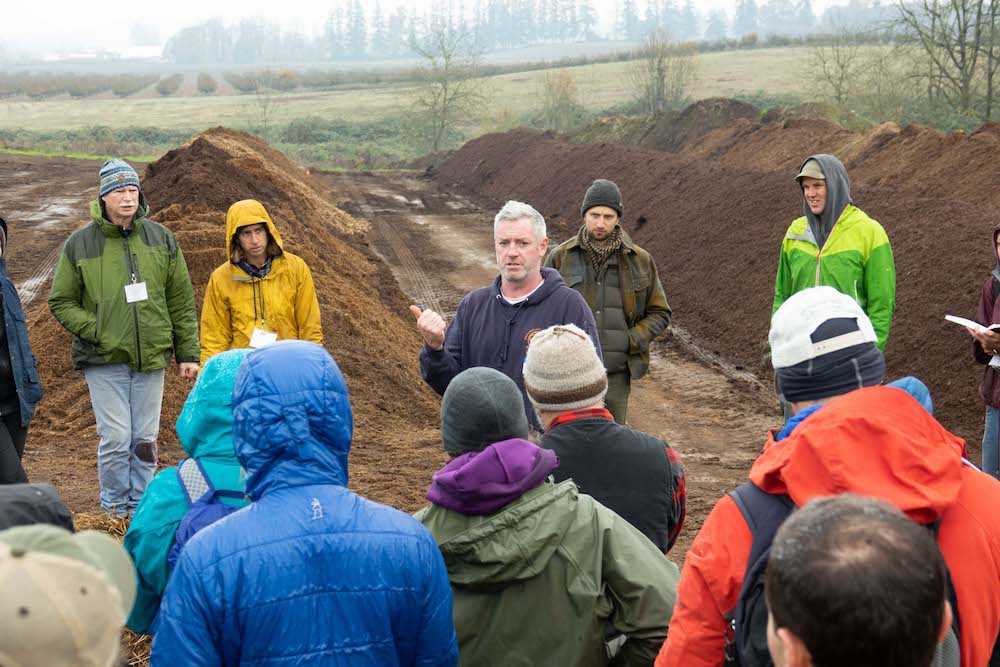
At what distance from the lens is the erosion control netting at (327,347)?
319 inches

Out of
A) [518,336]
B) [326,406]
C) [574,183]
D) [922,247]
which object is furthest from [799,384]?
[574,183]

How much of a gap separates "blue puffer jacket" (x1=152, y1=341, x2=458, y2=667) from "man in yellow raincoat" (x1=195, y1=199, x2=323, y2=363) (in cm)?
375

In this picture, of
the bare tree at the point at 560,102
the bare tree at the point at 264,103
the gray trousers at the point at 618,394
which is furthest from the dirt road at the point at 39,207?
→ the bare tree at the point at 560,102

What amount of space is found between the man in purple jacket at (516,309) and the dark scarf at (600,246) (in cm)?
141

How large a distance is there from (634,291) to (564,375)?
3.29m

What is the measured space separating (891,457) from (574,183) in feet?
84.3

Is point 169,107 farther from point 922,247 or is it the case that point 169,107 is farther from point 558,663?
point 558,663

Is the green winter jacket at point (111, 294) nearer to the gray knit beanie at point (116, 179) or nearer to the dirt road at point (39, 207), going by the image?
the gray knit beanie at point (116, 179)

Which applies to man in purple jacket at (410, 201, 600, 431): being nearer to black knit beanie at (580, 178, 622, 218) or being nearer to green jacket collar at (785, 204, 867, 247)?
black knit beanie at (580, 178, 622, 218)

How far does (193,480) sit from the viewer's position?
A: 2.99 m

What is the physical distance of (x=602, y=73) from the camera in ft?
297

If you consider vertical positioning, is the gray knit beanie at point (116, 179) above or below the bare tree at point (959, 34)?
below

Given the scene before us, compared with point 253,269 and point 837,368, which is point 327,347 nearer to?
point 253,269

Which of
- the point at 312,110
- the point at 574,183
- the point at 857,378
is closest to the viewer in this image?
the point at 857,378
